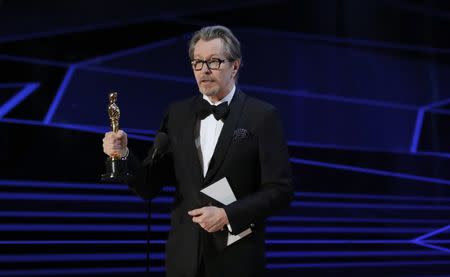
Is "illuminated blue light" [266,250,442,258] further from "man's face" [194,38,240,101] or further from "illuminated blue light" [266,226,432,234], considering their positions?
"man's face" [194,38,240,101]

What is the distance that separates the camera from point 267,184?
2.12 metres

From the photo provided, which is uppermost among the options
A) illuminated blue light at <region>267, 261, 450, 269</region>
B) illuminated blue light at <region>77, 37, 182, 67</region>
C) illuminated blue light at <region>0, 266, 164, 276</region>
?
illuminated blue light at <region>77, 37, 182, 67</region>

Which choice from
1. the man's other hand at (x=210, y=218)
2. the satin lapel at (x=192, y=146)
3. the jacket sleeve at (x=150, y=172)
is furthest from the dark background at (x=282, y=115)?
the man's other hand at (x=210, y=218)

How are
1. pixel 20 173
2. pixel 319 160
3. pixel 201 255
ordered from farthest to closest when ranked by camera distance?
pixel 319 160, pixel 20 173, pixel 201 255

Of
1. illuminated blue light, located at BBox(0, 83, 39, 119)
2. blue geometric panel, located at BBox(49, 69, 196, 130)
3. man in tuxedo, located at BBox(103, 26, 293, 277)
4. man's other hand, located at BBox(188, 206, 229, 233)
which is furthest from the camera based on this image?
blue geometric panel, located at BBox(49, 69, 196, 130)

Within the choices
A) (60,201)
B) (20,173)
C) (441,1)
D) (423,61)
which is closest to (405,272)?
(423,61)

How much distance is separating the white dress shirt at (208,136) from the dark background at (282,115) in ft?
4.87

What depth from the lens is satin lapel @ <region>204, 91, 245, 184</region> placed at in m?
2.10

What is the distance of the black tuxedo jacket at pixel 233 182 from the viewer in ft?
6.81

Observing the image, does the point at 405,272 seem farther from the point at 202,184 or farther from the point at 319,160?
the point at 202,184

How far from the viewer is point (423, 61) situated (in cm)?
409

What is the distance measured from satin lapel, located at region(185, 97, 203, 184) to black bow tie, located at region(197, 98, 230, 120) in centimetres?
3

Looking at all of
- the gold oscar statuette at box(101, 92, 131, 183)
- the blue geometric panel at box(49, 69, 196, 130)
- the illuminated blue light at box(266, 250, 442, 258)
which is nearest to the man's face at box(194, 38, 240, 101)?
the gold oscar statuette at box(101, 92, 131, 183)

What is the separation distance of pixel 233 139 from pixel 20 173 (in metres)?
1.80
